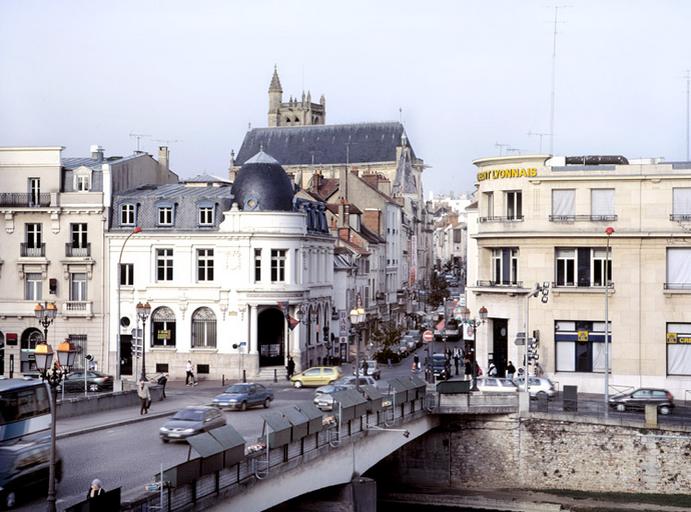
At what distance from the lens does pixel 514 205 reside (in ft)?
195

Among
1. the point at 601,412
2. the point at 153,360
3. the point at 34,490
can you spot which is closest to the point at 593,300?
the point at 601,412

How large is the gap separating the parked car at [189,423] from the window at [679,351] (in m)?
25.2

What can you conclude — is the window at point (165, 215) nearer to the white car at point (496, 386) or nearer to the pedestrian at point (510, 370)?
the pedestrian at point (510, 370)

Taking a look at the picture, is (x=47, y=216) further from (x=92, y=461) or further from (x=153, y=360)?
(x=92, y=461)

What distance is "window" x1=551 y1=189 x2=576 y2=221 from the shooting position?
57.8 m

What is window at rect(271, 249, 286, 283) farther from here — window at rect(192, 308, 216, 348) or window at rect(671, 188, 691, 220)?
window at rect(671, 188, 691, 220)

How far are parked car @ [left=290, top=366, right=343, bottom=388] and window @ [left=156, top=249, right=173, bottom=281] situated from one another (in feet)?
38.7

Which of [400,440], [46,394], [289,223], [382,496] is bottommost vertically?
[382,496]

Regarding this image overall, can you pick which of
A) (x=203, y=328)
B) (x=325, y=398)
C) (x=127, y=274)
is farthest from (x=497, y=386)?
(x=127, y=274)

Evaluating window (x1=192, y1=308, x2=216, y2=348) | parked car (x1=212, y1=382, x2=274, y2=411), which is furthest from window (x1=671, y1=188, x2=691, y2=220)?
window (x1=192, y1=308, x2=216, y2=348)

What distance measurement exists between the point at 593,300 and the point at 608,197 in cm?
498

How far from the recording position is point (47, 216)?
68938 mm

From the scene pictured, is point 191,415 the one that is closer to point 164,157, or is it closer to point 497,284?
point 497,284

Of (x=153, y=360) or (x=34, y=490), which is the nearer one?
(x=34, y=490)
